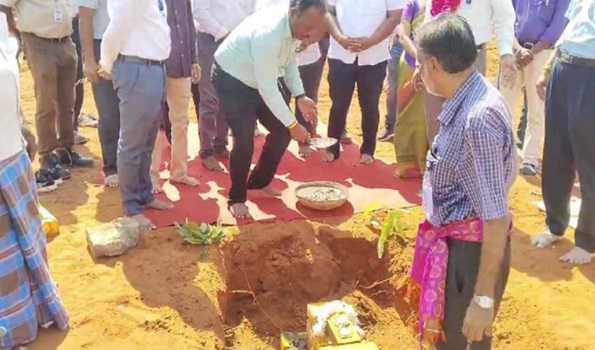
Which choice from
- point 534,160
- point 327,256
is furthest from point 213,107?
point 534,160

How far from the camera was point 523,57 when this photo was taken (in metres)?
5.61

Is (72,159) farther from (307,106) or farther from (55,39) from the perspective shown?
(307,106)

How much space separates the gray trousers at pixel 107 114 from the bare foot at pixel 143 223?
2.78ft

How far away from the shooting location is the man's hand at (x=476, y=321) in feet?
8.27

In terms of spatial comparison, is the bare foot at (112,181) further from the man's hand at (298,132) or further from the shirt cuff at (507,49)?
the shirt cuff at (507,49)

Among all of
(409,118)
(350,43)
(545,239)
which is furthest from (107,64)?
(545,239)

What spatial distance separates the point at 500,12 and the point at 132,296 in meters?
3.17

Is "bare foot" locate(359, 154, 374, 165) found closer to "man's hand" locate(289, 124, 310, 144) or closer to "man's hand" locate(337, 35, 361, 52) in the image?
"man's hand" locate(337, 35, 361, 52)

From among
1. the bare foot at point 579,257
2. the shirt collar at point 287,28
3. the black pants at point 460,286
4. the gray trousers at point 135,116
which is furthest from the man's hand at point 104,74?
the bare foot at point 579,257

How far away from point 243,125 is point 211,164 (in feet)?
3.96

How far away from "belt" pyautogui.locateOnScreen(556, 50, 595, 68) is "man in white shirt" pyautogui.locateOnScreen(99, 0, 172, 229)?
8.39ft

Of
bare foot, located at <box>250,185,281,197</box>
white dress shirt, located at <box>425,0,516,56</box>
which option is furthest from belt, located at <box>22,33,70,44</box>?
white dress shirt, located at <box>425,0,516,56</box>

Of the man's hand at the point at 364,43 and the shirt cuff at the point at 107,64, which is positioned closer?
the shirt cuff at the point at 107,64

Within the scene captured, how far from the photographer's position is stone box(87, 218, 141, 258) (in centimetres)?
442
